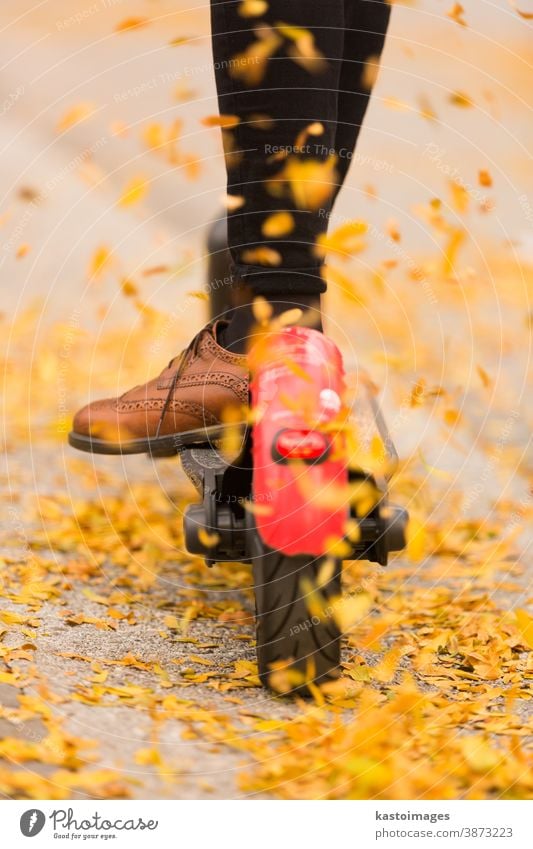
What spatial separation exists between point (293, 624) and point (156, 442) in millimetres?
437

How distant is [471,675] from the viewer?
121cm

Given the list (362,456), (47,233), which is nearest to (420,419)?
(362,456)

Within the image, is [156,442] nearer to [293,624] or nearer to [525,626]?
[293,624]

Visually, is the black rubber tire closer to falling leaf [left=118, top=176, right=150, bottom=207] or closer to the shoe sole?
the shoe sole

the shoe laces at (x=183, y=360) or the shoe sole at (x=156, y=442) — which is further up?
the shoe laces at (x=183, y=360)

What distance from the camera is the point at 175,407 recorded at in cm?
133

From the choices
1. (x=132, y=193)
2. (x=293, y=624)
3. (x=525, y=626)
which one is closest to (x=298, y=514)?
(x=293, y=624)

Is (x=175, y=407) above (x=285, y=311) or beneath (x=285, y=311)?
beneath

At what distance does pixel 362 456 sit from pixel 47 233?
2761 mm

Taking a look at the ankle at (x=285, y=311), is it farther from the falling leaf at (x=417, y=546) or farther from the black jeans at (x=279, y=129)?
the falling leaf at (x=417, y=546)
